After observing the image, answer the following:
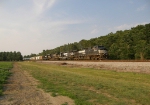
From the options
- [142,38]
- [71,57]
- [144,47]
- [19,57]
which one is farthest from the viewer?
[19,57]

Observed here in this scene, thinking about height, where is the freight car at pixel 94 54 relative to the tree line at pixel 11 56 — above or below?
below

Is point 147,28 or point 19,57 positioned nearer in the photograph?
point 147,28

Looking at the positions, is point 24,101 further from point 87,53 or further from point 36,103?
point 87,53

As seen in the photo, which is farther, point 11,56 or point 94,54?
point 11,56

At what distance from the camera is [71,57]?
6184 centimetres

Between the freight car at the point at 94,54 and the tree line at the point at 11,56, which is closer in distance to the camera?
the freight car at the point at 94,54

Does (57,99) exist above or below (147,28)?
below

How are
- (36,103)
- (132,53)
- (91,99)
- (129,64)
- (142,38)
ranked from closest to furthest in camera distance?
(36,103)
(91,99)
(129,64)
(132,53)
(142,38)

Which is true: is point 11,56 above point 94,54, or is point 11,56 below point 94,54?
above

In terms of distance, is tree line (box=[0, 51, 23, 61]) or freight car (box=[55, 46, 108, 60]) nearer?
freight car (box=[55, 46, 108, 60])

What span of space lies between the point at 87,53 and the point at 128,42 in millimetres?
10640

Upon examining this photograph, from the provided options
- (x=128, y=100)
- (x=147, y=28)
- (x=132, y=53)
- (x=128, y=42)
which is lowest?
(x=128, y=100)

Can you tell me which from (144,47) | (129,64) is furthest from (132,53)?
(129,64)

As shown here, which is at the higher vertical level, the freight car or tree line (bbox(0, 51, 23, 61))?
tree line (bbox(0, 51, 23, 61))
